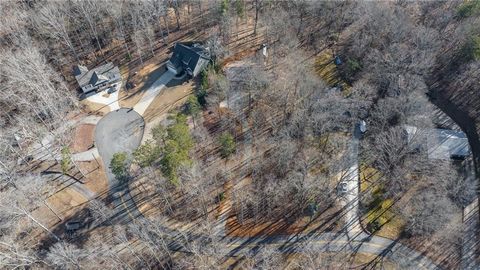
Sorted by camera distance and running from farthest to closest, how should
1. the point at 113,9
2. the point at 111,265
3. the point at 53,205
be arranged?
the point at 113,9 → the point at 53,205 → the point at 111,265

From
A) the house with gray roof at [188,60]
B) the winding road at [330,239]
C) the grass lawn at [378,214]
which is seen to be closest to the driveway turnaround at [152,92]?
the house with gray roof at [188,60]

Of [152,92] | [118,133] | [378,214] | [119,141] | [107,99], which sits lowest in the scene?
[378,214]

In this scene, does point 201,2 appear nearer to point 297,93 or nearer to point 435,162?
point 297,93

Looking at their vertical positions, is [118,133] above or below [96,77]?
below

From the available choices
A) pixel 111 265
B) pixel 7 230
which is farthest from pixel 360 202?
pixel 7 230

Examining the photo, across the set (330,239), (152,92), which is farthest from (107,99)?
(330,239)

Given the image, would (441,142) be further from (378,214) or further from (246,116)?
(246,116)

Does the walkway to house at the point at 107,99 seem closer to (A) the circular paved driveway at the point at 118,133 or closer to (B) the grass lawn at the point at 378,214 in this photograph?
(A) the circular paved driveway at the point at 118,133
